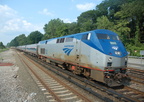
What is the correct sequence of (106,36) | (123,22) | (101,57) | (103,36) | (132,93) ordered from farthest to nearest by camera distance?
Answer: (123,22) < (106,36) < (103,36) < (101,57) < (132,93)

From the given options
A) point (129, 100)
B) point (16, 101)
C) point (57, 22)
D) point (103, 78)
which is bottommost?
point (16, 101)

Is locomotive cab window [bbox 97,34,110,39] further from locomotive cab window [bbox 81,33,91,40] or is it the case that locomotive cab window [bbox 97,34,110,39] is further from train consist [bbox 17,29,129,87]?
locomotive cab window [bbox 81,33,91,40]

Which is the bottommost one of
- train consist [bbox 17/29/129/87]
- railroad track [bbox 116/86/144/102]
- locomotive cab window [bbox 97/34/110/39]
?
railroad track [bbox 116/86/144/102]

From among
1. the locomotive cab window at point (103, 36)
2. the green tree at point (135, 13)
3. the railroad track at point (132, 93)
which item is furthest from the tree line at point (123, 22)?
the railroad track at point (132, 93)

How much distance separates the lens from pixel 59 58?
13.4m

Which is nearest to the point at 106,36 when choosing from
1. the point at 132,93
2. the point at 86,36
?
the point at 86,36

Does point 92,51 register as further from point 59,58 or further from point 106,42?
point 59,58

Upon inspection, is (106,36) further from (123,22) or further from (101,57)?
(123,22)

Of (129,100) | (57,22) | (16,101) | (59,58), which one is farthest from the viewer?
(57,22)

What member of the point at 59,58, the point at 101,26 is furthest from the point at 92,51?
the point at 101,26

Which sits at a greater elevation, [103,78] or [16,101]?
[103,78]

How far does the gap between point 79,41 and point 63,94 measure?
14.3 feet

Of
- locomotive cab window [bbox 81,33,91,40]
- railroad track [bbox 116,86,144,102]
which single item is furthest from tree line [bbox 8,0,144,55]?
railroad track [bbox 116,86,144,102]

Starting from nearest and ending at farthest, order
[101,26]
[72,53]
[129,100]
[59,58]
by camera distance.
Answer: [129,100] < [72,53] < [59,58] < [101,26]
